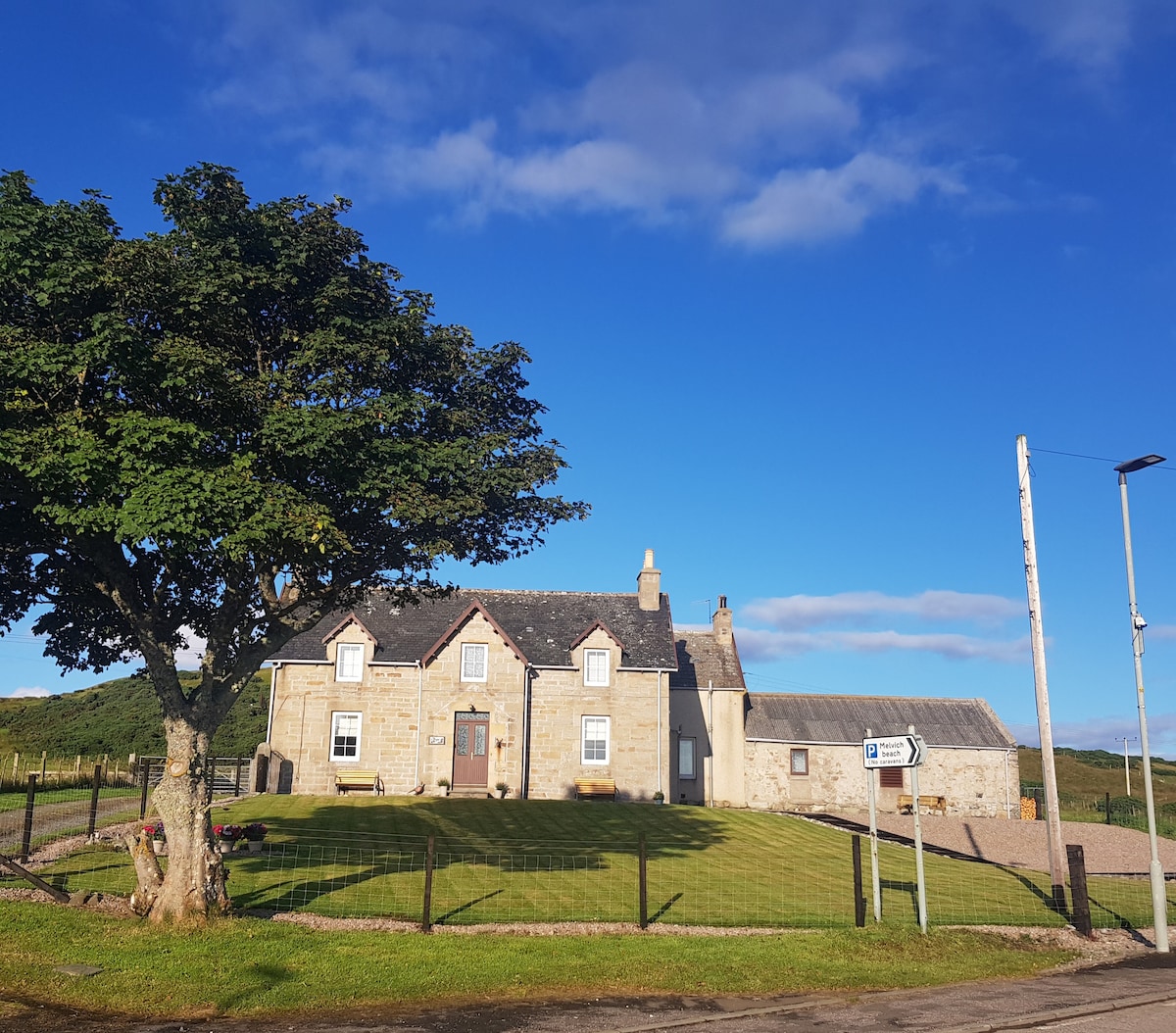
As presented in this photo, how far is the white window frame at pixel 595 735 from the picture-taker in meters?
44.0

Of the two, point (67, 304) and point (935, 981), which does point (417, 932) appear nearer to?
point (935, 981)

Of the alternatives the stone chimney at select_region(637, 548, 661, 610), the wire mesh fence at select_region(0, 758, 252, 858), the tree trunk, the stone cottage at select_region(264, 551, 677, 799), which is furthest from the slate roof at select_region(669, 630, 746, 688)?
the tree trunk

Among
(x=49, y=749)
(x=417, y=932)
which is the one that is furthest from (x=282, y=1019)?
(x=49, y=749)

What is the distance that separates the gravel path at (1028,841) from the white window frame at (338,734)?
72.4 ft

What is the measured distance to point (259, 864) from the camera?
22.6 meters

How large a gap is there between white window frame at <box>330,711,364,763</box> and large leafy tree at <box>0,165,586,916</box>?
75.1 feet

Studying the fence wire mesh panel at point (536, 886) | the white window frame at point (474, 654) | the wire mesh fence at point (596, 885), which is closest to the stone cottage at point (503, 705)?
the white window frame at point (474, 654)

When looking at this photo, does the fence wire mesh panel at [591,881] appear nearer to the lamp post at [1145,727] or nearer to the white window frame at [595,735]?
the lamp post at [1145,727]

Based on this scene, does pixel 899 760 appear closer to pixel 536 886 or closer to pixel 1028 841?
pixel 536 886

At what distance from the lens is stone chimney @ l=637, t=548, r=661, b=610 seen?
4897 centimetres

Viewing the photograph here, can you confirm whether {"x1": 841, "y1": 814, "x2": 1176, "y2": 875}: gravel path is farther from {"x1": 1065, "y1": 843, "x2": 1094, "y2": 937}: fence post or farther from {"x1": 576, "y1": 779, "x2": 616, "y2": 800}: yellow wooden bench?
{"x1": 1065, "y1": 843, "x2": 1094, "y2": 937}: fence post

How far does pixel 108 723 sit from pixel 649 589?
37518mm

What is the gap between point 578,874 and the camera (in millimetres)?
24094

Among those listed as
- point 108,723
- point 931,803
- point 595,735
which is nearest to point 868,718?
point 931,803
